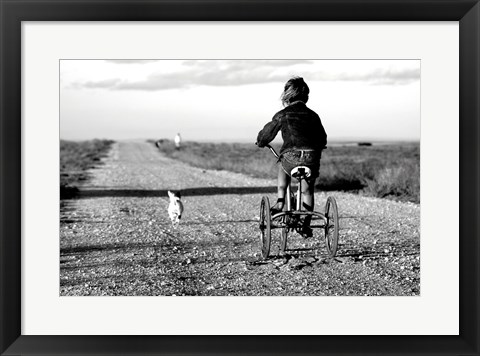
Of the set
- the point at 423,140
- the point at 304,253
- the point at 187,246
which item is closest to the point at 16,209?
the point at 187,246

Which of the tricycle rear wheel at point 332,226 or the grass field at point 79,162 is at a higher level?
the grass field at point 79,162

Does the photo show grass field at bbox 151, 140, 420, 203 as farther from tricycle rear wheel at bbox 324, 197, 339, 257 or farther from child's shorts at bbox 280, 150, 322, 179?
tricycle rear wheel at bbox 324, 197, 339, 257

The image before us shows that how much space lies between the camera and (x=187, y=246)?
7.47 m

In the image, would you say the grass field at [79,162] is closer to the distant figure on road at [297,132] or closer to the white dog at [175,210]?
the white dog at [175,210]

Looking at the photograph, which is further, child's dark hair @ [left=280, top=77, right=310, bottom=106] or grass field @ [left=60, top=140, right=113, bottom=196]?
grass field @ [left=60, top=140, right=113, bottom=196]

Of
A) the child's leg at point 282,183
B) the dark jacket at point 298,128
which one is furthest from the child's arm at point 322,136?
the child's leg at point 282,183

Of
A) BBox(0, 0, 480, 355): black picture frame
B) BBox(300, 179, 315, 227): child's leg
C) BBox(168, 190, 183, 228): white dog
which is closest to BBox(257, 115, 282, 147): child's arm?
BBox(300, 179, 315, 227): child's leg

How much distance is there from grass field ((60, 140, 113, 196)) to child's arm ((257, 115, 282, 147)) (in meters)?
4.44

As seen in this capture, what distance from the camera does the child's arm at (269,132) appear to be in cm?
608

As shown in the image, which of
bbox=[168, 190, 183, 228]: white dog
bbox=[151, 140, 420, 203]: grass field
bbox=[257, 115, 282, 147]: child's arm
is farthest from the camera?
bbox=[151, 140, 420, 203]: grass field

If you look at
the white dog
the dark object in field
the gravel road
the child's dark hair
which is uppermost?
the child's dark hair

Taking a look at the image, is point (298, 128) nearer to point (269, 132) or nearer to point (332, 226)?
point (269, 132)

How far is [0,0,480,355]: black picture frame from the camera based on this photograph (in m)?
5.68
